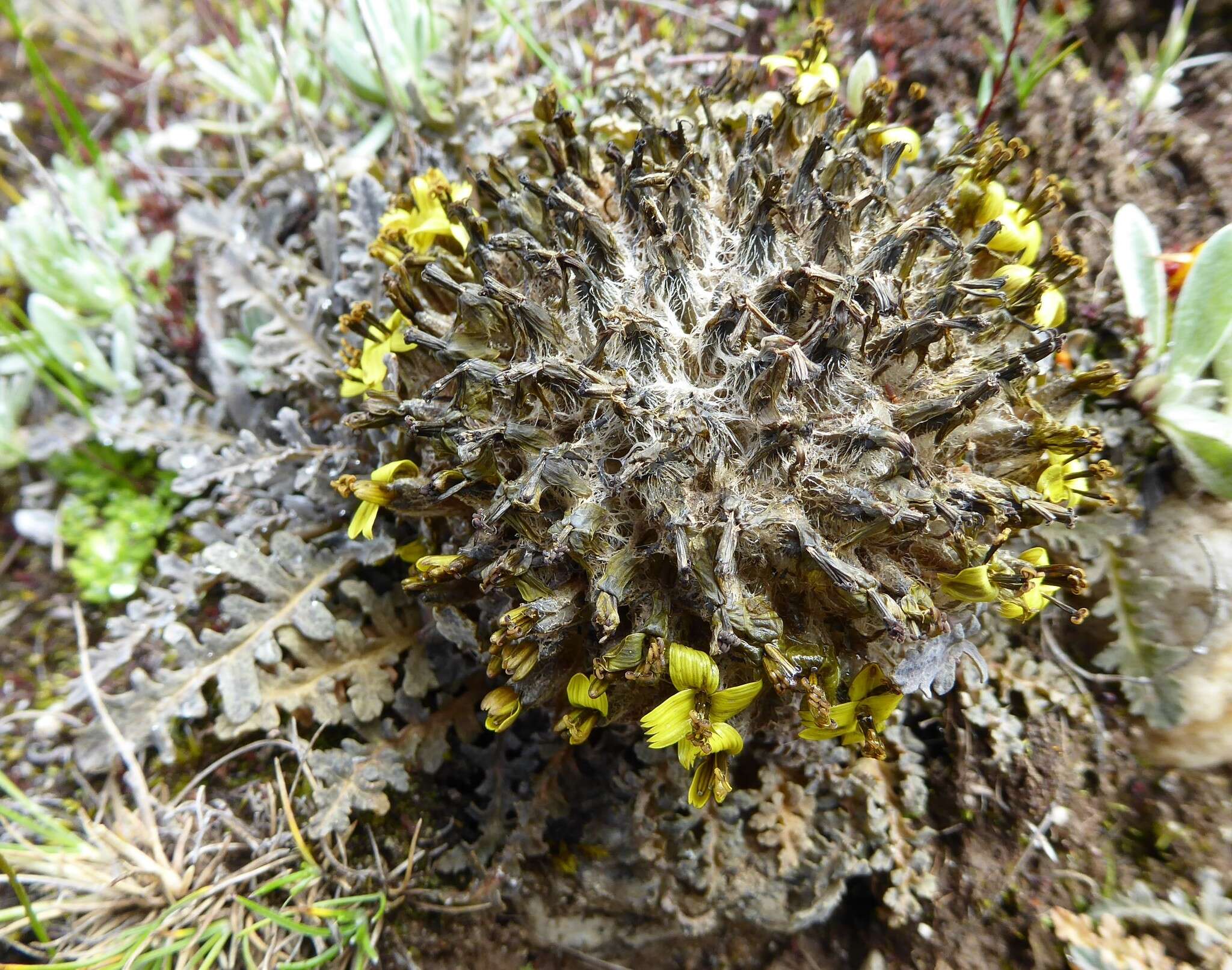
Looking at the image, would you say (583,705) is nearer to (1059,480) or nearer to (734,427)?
(734,427)

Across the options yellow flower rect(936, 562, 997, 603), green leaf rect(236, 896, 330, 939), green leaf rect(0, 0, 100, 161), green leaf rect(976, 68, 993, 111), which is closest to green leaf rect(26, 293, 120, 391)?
green leaf rect(0, 0, 100, 161)

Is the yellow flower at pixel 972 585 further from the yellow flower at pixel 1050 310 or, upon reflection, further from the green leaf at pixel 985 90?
the green leaf at pixel 985 90

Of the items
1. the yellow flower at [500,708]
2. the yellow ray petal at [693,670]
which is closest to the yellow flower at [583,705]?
the yellow flower at [500,708]

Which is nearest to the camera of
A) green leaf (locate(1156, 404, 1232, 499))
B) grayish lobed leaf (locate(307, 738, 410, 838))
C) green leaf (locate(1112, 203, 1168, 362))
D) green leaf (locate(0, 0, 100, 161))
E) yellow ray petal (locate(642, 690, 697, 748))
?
yellow ray petal (locate(642, 690, 697, 748))

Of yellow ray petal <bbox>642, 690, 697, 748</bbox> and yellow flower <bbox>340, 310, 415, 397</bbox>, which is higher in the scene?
yellow flower <bbox>340, 310, 415, 397</bbox>

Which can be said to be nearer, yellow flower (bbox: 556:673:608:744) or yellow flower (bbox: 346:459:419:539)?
yellow flower (bbox: 556:673:608:744)

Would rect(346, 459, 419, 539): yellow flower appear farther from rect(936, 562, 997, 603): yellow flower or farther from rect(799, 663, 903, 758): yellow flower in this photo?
rect(936, 562, 997, 603): yellow flower

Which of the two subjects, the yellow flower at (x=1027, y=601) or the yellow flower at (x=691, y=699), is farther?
the yellow flower at (x=1027, y=601)

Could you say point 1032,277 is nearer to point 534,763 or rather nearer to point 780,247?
point 780,247
